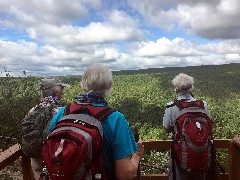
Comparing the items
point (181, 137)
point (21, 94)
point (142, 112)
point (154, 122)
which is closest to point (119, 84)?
point (142, 112)

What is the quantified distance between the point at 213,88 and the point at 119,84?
31.0 metres

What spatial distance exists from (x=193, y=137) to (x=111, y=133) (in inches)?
57.0

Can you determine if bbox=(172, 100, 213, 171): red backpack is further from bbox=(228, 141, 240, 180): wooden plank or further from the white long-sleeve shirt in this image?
bbox=(228, 141, 240, 180): wooden plank

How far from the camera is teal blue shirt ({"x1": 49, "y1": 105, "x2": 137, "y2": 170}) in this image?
72.6 inches

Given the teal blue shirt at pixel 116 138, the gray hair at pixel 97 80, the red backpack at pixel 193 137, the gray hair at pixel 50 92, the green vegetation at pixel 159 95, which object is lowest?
the green vegetation at pixel 159 95

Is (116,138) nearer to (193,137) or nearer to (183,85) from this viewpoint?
(193,137)

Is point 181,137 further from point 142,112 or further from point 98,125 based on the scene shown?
point 142,112

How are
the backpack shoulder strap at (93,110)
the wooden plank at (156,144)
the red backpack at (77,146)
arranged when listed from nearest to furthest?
the red backpack at (77,146)
the backpack shoulder strap at (93,110)
the wooden plank at (156,144)

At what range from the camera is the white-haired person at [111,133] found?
6.07 feet

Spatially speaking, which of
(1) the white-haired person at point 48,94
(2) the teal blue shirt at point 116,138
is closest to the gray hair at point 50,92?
(1) the white-haired person at point 48,94

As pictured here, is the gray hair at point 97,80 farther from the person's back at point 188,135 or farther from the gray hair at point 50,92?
the person's back at point 188,135

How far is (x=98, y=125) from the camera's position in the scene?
5.87 feet

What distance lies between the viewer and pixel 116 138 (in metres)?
1.85

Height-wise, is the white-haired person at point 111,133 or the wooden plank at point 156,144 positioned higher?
the white-haired person at point 111,133
